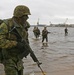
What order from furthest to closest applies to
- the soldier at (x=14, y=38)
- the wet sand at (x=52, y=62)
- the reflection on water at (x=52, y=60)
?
the reflection on water at (x=52, y=60) → the wet sand at (x=52, y=62) → the soldier at (x=14, y=38)

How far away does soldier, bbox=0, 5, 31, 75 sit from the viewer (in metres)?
5.00

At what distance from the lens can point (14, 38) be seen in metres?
5.14

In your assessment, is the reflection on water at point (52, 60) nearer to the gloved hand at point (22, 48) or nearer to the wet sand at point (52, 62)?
the wet sand at point (52, 62)

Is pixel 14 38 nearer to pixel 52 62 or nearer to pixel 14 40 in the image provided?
pixel 14 40

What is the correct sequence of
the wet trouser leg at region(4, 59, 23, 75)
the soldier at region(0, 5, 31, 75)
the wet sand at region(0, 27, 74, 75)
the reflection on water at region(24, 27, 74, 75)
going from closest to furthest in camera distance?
the soldier at region(0, 5, 31, 75) < the wet trouser leg at region(4, 59, 23, 75) < the wet sand at region(0, 27, 74, 75) < the reflection on water at region(24, 27, 74, 75)

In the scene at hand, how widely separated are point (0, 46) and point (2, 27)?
33cm

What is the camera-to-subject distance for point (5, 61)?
17.0 feet

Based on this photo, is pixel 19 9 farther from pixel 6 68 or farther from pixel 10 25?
pixel 6 68

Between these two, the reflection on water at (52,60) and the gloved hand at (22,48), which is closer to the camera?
the gloved hand at (22,48)

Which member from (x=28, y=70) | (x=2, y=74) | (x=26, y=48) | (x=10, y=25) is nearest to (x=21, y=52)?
(x=26, y=48)

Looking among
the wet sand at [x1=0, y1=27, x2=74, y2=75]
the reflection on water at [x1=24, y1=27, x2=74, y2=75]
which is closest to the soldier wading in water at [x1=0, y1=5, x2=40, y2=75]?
the wet sand at [x1=0, y1=27, x2=74, y2=75]

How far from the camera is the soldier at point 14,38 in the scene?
5.00 m

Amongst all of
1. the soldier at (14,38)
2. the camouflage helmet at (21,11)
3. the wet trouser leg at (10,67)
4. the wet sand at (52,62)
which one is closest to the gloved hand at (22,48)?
the soldier at (14,38)

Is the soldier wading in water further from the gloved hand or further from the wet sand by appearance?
the wet sand
